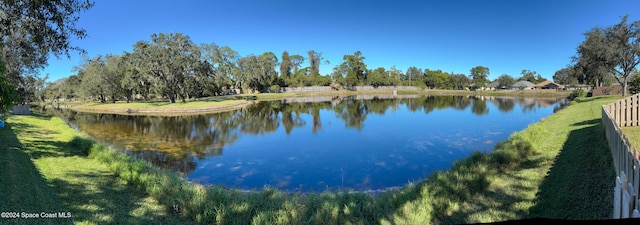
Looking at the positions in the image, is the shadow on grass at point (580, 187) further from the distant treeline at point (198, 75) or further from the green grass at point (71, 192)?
the distant treeline at point (198, 75)

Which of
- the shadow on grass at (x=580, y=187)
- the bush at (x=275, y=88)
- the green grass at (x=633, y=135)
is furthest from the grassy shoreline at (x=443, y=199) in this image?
the bush at (x=275, y=88)

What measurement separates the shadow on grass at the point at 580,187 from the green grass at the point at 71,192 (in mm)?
6845

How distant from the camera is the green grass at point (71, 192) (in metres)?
5.68

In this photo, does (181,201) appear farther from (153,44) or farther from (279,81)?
(279,81)

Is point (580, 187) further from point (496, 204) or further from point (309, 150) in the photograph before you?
point (309, 150)

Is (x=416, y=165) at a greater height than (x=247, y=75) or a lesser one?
lesser

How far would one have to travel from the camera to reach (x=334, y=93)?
85.6m

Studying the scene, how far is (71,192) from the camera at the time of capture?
6.91 metres

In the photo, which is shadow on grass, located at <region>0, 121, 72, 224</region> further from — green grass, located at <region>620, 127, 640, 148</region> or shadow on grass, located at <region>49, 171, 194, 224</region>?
green grass, located at <region>620, 127, 640, 148</region>

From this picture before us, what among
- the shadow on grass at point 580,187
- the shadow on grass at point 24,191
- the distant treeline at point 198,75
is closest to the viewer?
the shadow on grass at point 580,187

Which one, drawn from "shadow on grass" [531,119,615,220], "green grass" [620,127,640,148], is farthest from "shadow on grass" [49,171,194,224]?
"green grass" [620,127,640,148]

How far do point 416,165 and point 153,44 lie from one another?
138 ft

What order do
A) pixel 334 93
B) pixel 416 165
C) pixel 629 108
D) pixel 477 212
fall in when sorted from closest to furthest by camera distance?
pixel 477 212 < pixel 629 108 < pixel 416 165 < pixel 334 93

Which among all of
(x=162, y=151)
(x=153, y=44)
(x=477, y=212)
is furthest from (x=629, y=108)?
(x=153, y=44)
